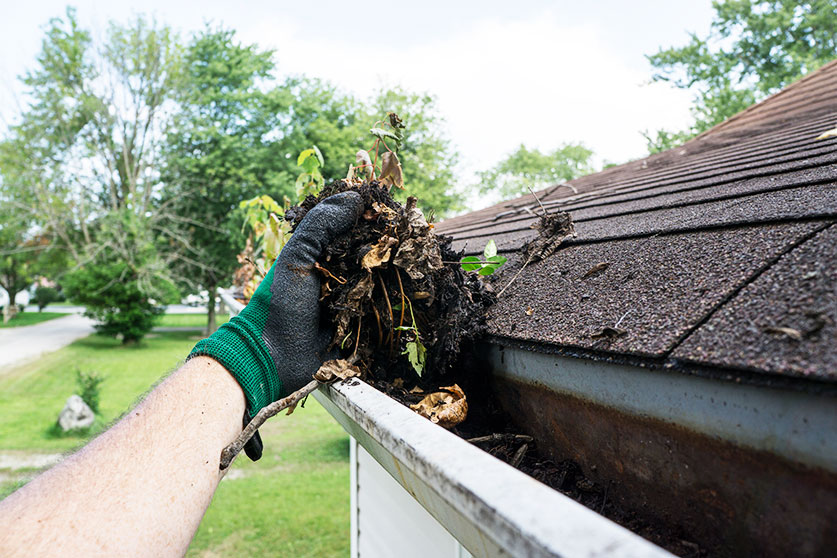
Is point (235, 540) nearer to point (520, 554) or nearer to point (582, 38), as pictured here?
point (520, 554)

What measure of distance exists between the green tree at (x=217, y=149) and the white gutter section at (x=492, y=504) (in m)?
20.8

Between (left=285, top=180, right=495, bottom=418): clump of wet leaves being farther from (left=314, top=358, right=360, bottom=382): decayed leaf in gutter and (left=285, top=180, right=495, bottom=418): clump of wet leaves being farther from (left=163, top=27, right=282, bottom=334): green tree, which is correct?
(left=163, top=27, right=282, bottom=334): green tree

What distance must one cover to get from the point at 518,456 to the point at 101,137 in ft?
82.5

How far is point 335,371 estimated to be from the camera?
1.22 m

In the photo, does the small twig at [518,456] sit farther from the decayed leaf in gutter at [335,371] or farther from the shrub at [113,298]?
the shrub at [113,298]

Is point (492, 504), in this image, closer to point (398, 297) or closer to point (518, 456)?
point (518, 456)

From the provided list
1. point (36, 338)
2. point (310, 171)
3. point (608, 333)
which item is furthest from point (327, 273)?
point (36, 338)

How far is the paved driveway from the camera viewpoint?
16.5m

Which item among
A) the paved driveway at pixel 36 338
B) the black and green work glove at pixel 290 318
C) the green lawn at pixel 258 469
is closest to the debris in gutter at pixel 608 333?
the black and green work glove at pixel 290 318

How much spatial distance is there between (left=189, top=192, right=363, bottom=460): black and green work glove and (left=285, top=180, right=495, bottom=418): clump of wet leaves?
0.13 ft

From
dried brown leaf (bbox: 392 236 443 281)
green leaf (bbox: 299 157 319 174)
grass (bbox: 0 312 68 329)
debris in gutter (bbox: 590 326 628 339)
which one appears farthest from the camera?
grass (bbox: 0 312 68 329)

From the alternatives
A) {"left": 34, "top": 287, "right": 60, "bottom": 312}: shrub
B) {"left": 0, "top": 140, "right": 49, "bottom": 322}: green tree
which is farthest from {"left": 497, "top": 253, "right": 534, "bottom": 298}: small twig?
{"left": 34, "top": 287, "right": 60, "bottom": 312}: shrub

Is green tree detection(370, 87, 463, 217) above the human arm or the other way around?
above

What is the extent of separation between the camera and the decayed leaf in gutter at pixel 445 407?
1.08 m
